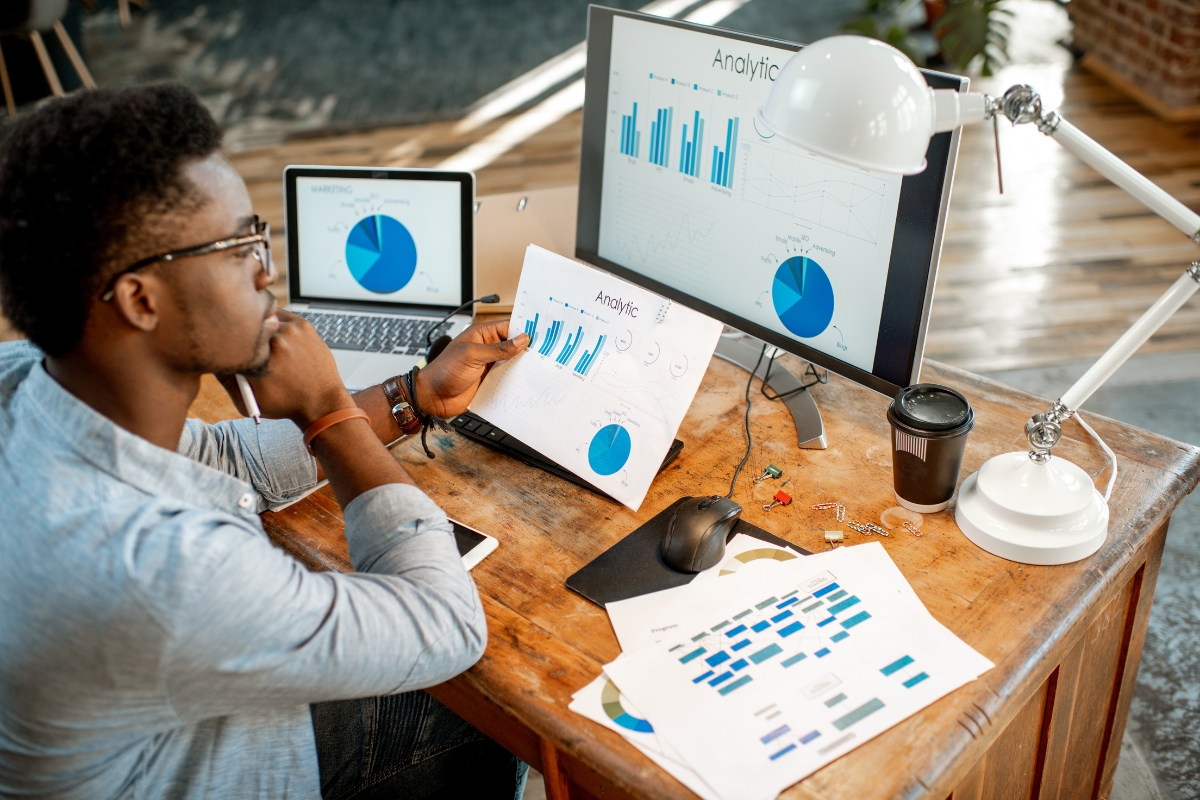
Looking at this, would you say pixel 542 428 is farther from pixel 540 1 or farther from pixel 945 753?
pixel 540 1

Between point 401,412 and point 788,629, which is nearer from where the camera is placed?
point 788,629

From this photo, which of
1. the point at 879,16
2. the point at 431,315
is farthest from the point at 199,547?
the point at 879,16

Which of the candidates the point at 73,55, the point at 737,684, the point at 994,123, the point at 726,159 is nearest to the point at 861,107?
the point at 994,123

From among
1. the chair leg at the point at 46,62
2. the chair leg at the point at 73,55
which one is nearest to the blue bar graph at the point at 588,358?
the chair leg at the point at 46,62

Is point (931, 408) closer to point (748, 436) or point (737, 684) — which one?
point (748, 436)

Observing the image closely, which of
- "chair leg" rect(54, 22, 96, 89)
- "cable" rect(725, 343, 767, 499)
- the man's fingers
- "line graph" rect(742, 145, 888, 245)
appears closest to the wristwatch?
the man's fingers

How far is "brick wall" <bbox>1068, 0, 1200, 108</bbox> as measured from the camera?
13.3 ft

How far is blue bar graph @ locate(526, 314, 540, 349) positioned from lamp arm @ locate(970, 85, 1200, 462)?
0.59 meters

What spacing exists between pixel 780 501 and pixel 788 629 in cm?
23

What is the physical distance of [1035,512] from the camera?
107cm

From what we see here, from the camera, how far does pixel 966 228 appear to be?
3.60 meters

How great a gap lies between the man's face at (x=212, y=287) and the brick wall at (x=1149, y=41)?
4.35 m

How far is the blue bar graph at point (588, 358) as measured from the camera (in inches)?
48.1

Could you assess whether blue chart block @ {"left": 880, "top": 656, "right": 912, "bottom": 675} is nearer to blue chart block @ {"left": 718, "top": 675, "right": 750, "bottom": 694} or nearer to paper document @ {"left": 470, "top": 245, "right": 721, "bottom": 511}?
blue chart block @ {"left": 718, "top": 675, "right": 750, "bottom": 694}
